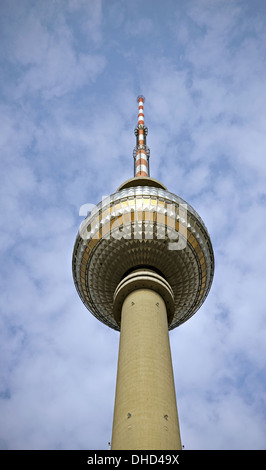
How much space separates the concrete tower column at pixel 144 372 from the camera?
52.2 feet

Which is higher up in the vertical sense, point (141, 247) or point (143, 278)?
point (141, 247)

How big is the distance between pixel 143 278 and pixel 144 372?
595 centimetres

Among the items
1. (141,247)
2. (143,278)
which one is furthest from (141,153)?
(143,278)

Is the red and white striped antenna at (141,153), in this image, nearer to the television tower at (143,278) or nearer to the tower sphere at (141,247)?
the television tower at (143,278)

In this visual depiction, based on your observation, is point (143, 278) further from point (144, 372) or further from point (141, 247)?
point (144, 372)

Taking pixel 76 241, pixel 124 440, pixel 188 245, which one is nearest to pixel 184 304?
pixel 188 245

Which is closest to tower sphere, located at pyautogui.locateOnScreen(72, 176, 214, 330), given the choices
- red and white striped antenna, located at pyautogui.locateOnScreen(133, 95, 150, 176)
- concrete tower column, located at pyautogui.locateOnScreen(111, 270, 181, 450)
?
concrete tower column, located at pyautogui.locateOnScreen(111, 270, 181, 450)

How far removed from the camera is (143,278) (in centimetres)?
2267

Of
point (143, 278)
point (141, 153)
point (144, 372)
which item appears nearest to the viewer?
point (144, 372)

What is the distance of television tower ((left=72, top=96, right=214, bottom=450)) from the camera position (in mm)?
17641

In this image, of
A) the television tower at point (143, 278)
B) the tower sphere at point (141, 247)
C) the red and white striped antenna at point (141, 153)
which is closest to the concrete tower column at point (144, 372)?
the television tower at point (143, 278)

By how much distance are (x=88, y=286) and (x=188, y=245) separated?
24.0 feet

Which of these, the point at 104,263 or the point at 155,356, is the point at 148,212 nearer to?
the point at 104,263

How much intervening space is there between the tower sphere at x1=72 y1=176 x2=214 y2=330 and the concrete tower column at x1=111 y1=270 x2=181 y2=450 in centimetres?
205
